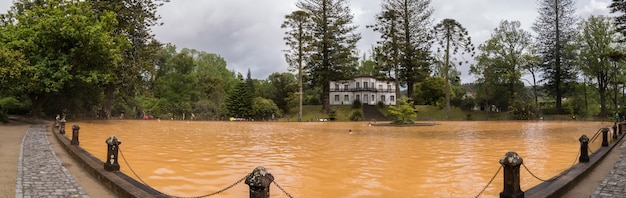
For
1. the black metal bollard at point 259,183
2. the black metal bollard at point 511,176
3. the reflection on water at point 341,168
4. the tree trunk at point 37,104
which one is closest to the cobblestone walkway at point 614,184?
the reflection on water at point 341,168

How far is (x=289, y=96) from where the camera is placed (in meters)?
58.5

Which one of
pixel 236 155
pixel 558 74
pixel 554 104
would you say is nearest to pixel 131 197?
pixel 236 155

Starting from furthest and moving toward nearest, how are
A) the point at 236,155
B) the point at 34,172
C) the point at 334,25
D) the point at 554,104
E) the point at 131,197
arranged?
the point at 554,104
the point at 334,25
the point at 236,155
the point at 34,172
the point at 131,197

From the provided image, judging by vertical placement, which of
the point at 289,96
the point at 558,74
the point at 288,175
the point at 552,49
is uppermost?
the point at 552,49

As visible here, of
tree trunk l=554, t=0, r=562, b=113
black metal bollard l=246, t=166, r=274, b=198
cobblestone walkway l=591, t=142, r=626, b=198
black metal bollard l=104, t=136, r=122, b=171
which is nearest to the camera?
black metal bollard l=246, t=166, r=274, b=198

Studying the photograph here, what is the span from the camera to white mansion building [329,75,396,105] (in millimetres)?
71188

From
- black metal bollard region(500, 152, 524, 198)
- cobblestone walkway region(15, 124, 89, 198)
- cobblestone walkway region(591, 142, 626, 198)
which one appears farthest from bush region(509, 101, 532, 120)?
cobblestone walkway region(15, 124, 89, 198)

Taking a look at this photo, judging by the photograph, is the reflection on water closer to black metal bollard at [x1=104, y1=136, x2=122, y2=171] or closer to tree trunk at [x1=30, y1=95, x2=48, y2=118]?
black metal bollard at [x1=104, y1=136, x2=122, y2=171]

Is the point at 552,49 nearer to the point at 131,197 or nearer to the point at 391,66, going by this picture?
the point at 391,66

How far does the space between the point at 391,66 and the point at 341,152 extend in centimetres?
3956

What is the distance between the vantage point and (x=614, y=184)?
25.7ft

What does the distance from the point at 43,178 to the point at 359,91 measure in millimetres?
64680

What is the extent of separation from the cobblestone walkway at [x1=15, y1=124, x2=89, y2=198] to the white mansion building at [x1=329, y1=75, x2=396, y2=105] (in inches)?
2401

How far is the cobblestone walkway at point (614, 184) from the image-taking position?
23.0 ft
